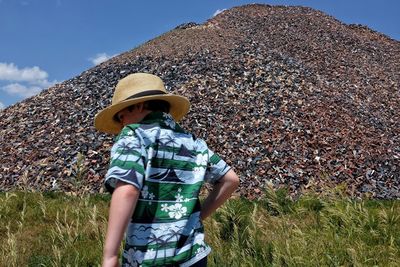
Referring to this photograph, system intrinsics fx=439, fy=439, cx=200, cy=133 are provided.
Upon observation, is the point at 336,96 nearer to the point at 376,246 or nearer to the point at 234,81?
the point at 234,81

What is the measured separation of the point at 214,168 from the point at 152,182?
54 cm

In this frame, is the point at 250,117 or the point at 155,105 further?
the point at 250,117

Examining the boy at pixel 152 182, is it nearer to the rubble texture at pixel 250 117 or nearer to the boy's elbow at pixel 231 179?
the boy's elbow at pixel 231 179

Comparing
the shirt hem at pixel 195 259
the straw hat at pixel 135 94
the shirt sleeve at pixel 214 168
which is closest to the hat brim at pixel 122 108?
the straw hat at pixel 135 94

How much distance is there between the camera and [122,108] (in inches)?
109

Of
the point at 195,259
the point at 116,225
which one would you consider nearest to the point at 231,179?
the point at 195,259

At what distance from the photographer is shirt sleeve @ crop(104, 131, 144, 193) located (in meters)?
2.31

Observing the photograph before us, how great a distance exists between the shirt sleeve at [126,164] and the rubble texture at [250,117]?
12.9 ft

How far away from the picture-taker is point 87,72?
17.7 m

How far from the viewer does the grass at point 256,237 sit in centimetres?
417

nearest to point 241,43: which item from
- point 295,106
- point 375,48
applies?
point 295,106

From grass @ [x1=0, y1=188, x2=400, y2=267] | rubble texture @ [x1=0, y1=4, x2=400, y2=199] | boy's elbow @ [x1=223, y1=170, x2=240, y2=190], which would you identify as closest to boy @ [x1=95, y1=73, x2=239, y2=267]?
boy's elbow @ [x1=223, y1=170, x2=240, y2=190]

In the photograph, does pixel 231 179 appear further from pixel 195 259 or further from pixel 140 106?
pixel 140 106

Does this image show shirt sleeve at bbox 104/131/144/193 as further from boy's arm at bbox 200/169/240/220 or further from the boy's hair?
boy's arm at bbox 200/169/240/220
